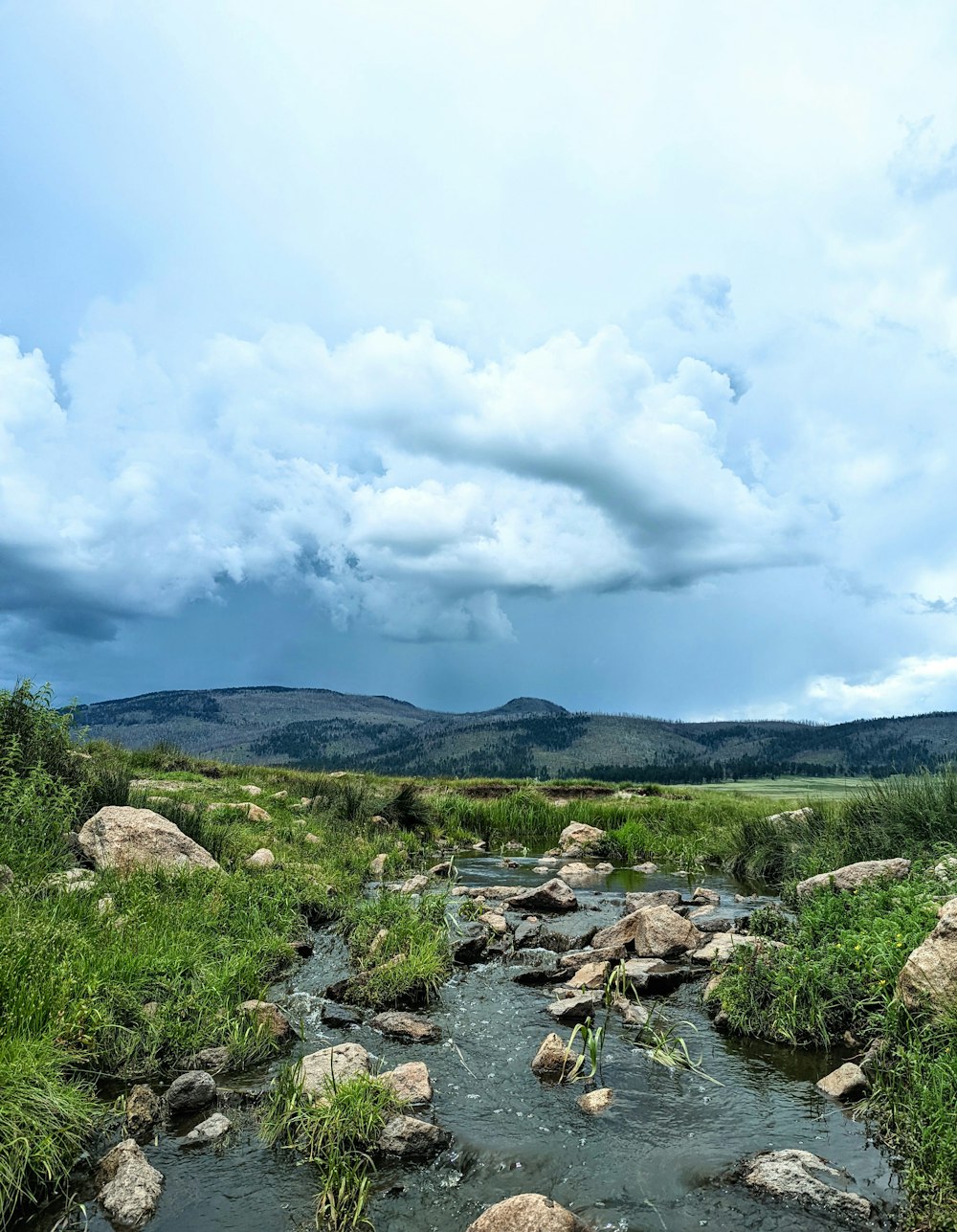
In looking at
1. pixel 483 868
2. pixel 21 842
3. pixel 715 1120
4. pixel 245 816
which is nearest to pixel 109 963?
pixel 21 842

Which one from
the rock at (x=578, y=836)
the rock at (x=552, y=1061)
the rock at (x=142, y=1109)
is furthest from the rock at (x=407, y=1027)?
the rock at (x=578, y=836)

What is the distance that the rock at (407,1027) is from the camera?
9102 millimetres

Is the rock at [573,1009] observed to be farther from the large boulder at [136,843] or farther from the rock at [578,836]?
the rock at [578,836]

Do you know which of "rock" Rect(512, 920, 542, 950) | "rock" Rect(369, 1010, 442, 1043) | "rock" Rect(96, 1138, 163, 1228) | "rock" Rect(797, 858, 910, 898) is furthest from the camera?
"rock" Rect(512, 920, 542, 950)

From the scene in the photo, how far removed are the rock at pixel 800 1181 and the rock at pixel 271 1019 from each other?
17.7 feet

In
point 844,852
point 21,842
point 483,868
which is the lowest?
point 483,868

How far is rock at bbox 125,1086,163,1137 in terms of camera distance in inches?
266

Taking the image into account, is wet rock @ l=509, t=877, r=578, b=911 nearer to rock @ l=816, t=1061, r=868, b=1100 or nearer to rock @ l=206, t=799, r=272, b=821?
rock @ l=206, t=799, r=272, b=821

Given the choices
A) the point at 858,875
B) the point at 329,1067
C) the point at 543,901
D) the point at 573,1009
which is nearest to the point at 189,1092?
the point at 329,1067

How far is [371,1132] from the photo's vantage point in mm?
6523

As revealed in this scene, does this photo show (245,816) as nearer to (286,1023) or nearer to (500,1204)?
(286,1023)

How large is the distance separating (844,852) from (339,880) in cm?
1144

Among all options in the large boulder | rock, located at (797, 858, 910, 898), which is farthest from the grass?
rock, located at (797, 858, 910, 898)

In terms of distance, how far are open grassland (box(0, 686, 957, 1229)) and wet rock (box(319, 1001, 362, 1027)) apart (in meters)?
0.42
